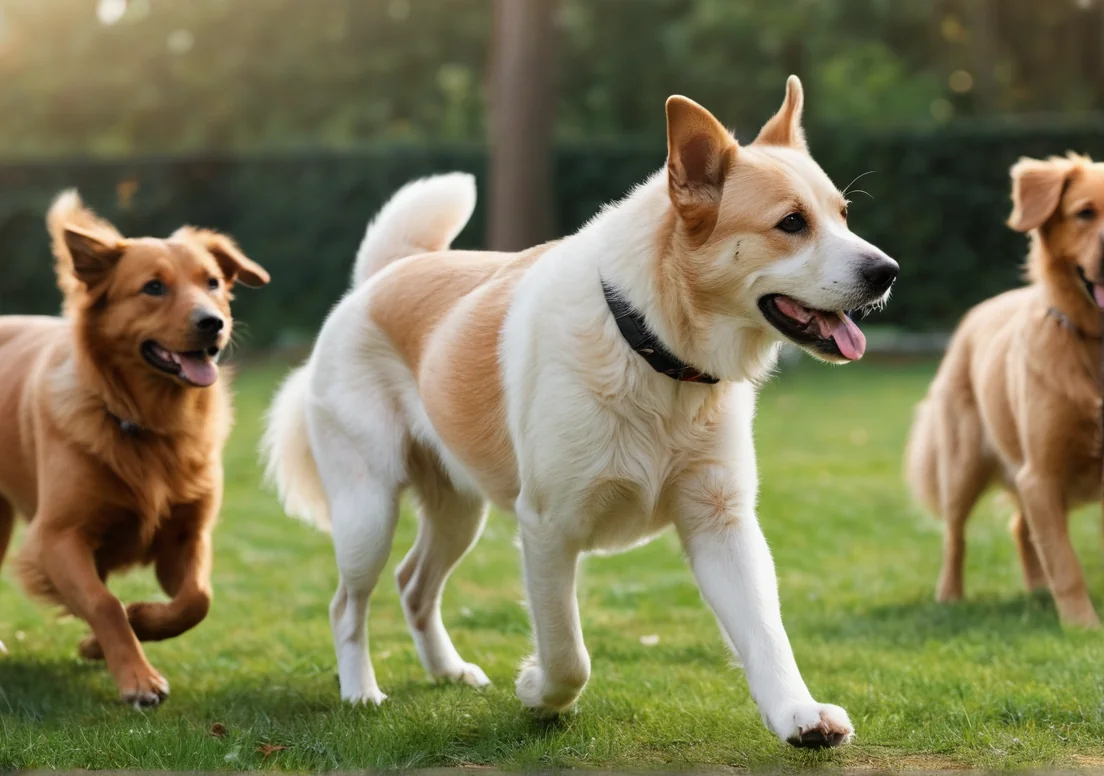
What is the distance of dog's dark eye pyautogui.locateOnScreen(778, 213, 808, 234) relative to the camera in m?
3.61

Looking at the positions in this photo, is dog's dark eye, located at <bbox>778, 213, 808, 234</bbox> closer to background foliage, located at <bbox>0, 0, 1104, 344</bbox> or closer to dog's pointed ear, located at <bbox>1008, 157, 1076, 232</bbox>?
dog's pointed ear, located at <bbox>1008, 157, 1076, 232</bbox>

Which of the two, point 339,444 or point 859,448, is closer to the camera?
point 339,444

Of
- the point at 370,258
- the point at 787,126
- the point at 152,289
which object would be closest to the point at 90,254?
the point at 152,289

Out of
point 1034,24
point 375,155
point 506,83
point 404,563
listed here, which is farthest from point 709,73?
point 404,563

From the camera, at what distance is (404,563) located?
17.6 feet

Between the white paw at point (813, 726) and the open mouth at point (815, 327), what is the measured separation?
95 centimetres

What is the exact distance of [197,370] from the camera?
527 centimetres

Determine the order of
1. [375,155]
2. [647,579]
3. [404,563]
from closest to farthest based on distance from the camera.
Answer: [404,563]
[647,579]
[375,155]

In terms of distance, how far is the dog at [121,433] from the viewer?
16.6ft

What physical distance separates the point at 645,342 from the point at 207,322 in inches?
85.2

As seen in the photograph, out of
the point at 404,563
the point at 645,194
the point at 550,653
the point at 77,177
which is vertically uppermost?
the point at 645,194

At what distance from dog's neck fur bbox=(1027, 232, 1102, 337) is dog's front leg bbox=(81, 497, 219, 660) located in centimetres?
381

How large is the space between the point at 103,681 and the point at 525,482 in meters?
2.27

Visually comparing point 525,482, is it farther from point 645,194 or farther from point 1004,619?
point 1004,619
